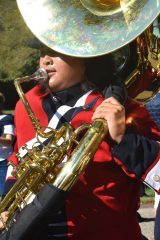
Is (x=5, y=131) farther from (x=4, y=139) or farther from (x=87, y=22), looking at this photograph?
(x=87, y=22)

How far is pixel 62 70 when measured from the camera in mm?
1890

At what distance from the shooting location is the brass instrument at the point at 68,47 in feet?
5.37

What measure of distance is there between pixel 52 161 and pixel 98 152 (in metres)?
0.16

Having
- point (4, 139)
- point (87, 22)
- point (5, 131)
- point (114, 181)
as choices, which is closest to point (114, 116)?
point (114, 181)

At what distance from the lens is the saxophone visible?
1.62m

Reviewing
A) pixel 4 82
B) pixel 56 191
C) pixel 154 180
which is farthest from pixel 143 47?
pixel 4 82

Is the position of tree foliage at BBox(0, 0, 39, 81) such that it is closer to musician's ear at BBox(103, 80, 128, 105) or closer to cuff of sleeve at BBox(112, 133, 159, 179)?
musician's ear at BBox(103, 80, 128, 105)

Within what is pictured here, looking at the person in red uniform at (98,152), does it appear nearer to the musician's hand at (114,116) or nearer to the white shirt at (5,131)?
the musician's hand at (114,116)

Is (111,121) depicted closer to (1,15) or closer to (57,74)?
(57,74)

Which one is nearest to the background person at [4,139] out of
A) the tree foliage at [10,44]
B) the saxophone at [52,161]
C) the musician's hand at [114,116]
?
the saxophone at [52,161]

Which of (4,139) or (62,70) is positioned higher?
(62,70)

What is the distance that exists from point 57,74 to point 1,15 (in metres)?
23.5

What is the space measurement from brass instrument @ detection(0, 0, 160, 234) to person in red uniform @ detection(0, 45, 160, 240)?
7 centimetres

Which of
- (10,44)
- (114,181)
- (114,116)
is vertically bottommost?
(10,44)
